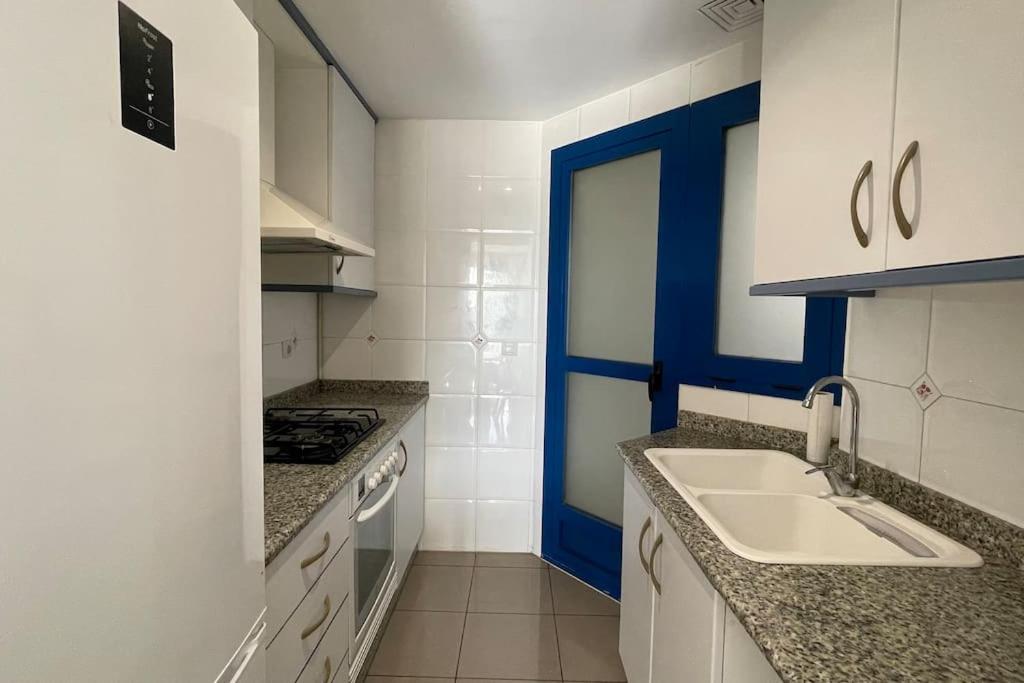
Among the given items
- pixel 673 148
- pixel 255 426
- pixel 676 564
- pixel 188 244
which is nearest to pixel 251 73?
pixel 188 244

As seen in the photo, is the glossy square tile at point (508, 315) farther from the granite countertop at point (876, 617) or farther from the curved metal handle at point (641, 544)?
the granite countertop at point (876, 617)

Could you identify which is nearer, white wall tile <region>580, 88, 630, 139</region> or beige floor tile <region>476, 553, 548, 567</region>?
white wall tile <region>580, 88, 630, 139</region>

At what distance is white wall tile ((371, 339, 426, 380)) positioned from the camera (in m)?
2.46

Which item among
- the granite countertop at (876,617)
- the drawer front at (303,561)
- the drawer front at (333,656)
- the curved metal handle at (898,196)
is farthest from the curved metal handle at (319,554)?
the curved metal handle at (898,196)

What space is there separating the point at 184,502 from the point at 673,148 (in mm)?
1952

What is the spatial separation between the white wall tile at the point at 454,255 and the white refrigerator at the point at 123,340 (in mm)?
1756

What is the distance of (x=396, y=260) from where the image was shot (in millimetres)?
2438

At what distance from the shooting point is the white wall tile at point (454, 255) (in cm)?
243

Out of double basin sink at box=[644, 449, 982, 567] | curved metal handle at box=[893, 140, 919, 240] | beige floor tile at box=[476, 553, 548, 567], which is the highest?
curved metal handle at box=[893, 140, 919, 240]

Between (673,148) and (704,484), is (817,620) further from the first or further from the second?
(673,148)

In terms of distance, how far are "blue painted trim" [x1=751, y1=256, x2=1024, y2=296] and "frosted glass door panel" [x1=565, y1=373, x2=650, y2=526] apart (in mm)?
1135

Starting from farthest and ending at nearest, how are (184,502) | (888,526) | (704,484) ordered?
(704,484) → (888,526) → (184,502)

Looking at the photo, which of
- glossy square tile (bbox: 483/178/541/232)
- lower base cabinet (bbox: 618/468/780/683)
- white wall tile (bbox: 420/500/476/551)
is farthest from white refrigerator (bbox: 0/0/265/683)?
white wall tile (bbox: 420/500/476/551)

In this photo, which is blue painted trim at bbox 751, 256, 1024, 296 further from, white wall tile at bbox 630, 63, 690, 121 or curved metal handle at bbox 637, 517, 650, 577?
white wall tile at bbox 630, 63, 690, 121
